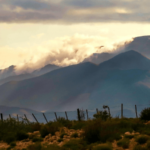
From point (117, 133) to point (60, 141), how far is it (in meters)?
4.04

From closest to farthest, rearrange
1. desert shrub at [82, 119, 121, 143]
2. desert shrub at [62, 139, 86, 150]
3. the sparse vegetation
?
1. desert shrub at [62, 139, 86, 150]
2. the sparse vegetation
3. desert shrub at [82, 119, 121, 143]

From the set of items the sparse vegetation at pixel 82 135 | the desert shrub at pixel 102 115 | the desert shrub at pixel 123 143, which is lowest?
the desert shrub at pixel 123 143

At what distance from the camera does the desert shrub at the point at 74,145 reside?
19.9 meters

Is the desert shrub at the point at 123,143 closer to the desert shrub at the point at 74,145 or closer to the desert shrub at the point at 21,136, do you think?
the desert shrub at the point at 74,145

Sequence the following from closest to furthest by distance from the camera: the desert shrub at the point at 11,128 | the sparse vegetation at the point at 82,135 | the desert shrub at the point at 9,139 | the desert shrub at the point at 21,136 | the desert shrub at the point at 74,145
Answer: the desert shrub at the point at 74,145 → the sparse vegetation at the point at 82,135 → the desert shrub at the point at 9,139 → the desert shrub at the point at 21,136 → the desert shrub at the point at 11,128

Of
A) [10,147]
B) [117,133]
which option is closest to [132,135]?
[117,133]

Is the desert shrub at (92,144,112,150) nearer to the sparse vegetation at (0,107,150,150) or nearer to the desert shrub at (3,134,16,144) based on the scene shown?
the sparse vegetation at (0,107,150,150)

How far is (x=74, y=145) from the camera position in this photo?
2062cm

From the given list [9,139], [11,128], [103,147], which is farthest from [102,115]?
[103,147]

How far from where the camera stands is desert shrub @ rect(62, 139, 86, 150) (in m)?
19.9

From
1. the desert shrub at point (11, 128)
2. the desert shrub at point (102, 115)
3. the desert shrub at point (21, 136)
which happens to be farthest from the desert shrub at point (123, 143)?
the desert shrub at point (102, 115)

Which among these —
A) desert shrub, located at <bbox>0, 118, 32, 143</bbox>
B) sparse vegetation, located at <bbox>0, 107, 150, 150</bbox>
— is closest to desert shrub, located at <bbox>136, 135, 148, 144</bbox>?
sparse vegetation, located at <bbox>0, 107, 150, 150</bbox>

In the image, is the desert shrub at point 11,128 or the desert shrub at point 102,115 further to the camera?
the desert shrub at point 102,115

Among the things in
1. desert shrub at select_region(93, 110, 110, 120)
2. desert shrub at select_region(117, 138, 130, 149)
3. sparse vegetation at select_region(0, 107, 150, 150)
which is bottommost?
desert shrub at select_region(117, 138, 130, 149)
